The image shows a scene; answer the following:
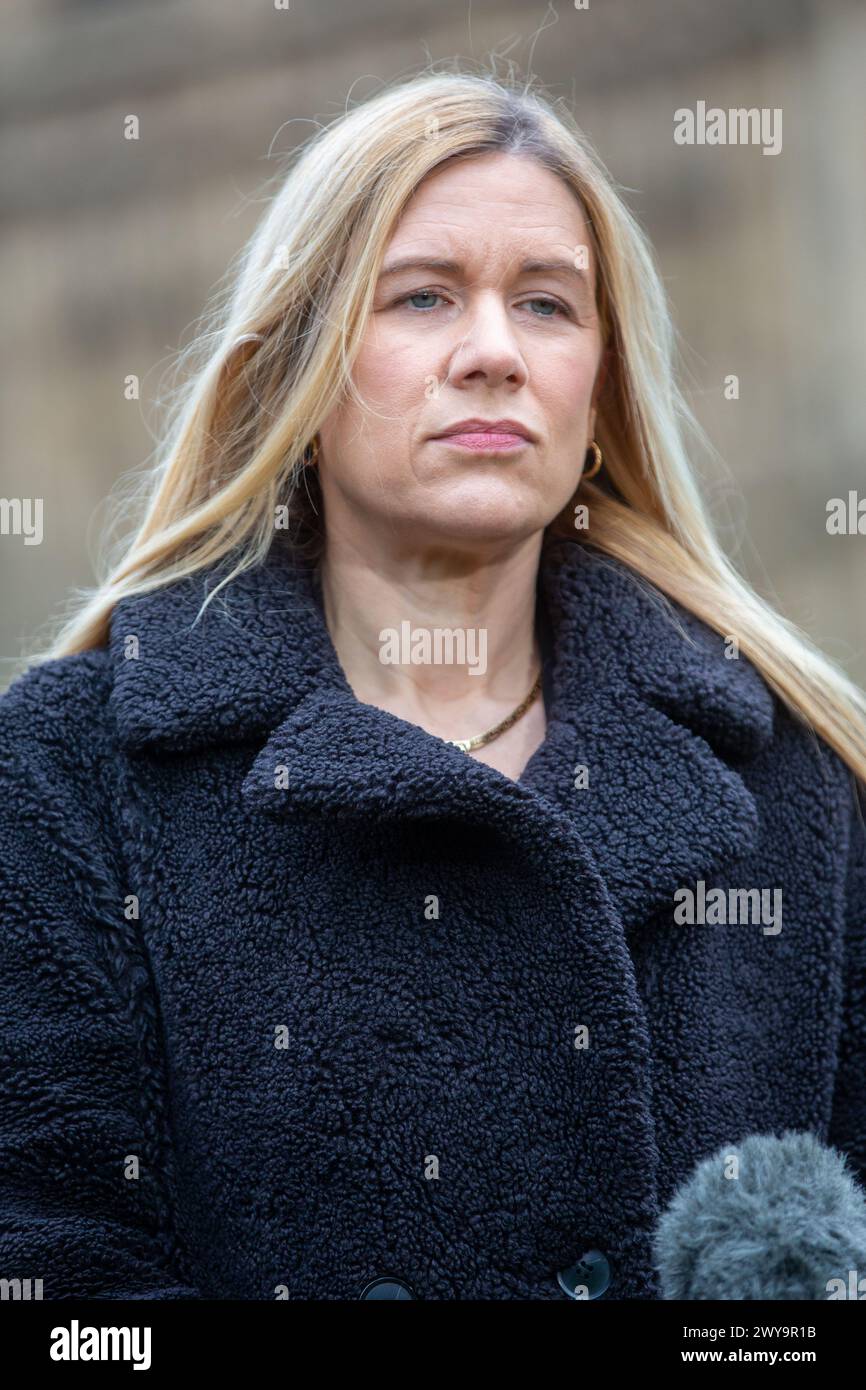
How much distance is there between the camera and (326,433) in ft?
6.64

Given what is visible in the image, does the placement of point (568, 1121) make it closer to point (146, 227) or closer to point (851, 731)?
point (851, 731)

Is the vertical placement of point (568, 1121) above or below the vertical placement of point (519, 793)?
below

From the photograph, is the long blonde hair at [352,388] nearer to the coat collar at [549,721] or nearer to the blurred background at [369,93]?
the coat collar at [549,721]

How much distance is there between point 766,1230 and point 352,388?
1.03m

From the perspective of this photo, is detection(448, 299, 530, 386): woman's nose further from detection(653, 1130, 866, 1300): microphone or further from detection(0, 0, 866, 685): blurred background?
detection(0, 0, 866, 685): blurred background

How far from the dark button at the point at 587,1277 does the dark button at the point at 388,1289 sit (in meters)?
0.16

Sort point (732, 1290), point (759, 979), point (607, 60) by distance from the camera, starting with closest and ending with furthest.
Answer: point (732, 1290), point (759, 979), point (607, 60)

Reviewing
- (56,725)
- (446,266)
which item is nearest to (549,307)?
(446,266)

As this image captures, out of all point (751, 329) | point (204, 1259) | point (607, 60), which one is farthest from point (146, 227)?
point (204, 1259)

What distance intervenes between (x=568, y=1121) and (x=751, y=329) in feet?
9.41

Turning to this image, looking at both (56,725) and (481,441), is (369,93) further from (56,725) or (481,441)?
(56,725)

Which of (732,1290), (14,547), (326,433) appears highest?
(14,547)

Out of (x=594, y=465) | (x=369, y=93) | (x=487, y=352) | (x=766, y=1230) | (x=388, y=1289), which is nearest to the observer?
(x=766, y=1230)

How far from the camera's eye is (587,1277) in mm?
1691
